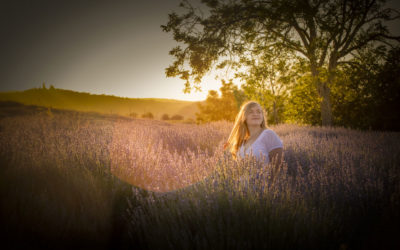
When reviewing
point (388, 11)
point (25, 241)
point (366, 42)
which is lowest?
point (25, 241)

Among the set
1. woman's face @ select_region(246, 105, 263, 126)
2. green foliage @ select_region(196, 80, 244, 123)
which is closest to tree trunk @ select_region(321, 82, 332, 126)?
woman's face @ select_region(246, 105, 263, 126)

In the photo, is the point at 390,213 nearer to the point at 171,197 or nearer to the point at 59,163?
the point at 171,197

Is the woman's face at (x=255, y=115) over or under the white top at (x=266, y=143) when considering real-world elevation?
over

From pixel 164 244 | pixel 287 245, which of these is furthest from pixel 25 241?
pixel 287 245

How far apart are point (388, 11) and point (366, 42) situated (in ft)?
4.95

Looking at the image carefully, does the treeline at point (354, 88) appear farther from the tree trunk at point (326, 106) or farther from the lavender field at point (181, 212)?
the lavender field at point (181, 212)

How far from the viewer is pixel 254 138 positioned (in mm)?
3297

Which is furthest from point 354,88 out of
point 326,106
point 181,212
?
point 181,212

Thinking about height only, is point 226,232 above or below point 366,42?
below

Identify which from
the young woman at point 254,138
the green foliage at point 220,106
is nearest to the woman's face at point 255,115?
the young woman at point 254,138

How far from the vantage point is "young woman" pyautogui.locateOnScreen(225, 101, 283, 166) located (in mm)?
2928

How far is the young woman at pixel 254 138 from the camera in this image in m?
2.93

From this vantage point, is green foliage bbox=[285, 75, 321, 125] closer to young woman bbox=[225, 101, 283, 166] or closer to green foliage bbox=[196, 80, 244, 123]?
young woman bbox=[225, 101, 283, 166]

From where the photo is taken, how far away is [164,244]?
157cm
